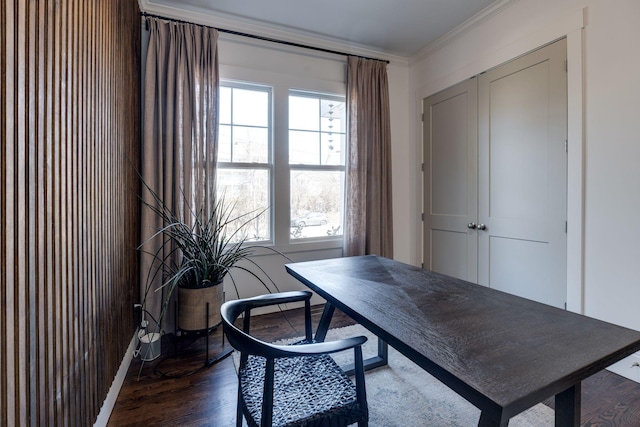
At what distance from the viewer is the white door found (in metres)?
2.25

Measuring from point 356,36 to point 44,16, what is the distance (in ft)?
9.12

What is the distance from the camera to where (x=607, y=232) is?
1.94m

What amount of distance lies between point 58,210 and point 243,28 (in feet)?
8.23

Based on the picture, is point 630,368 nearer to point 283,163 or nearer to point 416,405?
point 416,405

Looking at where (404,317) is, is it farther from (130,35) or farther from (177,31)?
(177,31)

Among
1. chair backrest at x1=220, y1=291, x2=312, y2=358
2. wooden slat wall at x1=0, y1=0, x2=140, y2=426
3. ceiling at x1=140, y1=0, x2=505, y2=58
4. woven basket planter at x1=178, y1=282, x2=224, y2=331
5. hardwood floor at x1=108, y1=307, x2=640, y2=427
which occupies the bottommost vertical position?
hardwood floor at x1=108, y1=307, x2=640, y2=427

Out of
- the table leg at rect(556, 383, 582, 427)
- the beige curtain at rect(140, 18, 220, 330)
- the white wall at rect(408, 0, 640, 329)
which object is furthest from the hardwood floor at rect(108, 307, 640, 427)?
the table leg at rect(556, 383, 582, 427)

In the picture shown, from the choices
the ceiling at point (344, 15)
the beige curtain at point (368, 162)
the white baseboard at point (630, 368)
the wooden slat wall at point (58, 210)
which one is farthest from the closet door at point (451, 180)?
the wooden slat wall at point (58, 210)

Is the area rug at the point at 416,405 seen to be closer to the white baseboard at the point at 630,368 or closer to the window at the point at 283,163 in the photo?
the white baseboard at the point at 630,368

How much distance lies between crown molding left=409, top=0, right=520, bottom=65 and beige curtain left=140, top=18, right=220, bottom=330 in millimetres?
2221

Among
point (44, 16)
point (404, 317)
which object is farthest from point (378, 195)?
point (44, 16)

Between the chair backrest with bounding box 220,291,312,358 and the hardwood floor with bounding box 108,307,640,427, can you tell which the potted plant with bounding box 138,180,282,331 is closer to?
the hardwood floor with bounding box 108,307,640,427

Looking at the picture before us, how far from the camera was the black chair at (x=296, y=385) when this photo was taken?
95 centimetres

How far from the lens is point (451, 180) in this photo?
315 cm
